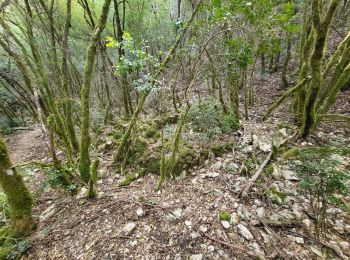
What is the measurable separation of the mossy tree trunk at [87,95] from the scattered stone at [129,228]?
1.32 meters

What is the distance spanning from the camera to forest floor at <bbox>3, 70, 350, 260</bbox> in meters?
2.28

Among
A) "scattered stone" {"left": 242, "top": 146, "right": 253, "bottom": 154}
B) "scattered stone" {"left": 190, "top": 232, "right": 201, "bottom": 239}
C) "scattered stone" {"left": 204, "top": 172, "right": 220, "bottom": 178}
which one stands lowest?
"scattered stone" {"left": 190, "top": 232, "right": 201, "bottom": 239}

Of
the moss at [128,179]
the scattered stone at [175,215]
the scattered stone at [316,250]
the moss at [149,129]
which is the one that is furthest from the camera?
the moss at [149,129]

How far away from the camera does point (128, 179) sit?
3.75 metres

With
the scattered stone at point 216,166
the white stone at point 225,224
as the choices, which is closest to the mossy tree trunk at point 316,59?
the scattered stone at point 216,166

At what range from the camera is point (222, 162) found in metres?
3.86

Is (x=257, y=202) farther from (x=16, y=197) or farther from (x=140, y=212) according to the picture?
(x=16, y=197)

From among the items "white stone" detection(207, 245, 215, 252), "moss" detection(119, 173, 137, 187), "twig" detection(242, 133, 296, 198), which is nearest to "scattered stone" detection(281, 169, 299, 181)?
"twig" detection(242, 133, 296, 198)

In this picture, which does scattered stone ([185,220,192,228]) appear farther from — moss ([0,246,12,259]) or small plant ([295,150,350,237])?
moss ([0,246,12,259])

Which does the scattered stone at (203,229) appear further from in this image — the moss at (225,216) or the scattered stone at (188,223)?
the moss at (225,216)

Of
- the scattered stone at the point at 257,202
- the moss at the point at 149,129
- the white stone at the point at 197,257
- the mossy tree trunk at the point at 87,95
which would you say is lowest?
the white stone at the point at 197,257

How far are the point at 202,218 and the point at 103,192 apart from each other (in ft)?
5.88

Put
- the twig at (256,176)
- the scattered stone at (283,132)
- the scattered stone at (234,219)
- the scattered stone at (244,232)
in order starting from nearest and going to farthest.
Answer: the scattered stone at (244,232) < the scattered stone at (234,219) < the twig at (256,176) < the scattered stone at (283,132)

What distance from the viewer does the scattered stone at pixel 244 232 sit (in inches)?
93.6
